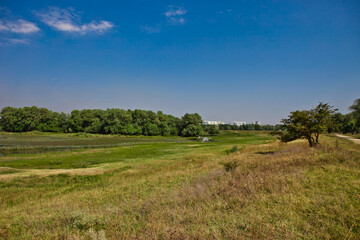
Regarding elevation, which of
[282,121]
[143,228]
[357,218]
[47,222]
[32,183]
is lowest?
[32,183]

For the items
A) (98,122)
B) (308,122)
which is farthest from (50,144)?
(308,122)

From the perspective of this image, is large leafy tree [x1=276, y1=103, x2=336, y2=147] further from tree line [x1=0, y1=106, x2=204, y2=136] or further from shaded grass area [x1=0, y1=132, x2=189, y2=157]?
tree line [x1=0, y1=106, x2=204, y2=136]

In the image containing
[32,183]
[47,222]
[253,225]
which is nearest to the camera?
[253,225]

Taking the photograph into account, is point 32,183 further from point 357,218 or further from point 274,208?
point 357,218

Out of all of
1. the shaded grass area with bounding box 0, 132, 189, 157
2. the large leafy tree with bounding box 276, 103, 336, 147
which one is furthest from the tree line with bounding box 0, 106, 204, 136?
the large leafy tree with bounding box 276, 103, 336, 147

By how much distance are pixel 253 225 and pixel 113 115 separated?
12101cm

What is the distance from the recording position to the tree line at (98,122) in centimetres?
11431

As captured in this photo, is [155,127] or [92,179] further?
[155,127]

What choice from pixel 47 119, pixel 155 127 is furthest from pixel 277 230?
pixel 47 119

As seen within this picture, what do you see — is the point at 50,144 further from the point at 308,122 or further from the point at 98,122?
the point at 308,122

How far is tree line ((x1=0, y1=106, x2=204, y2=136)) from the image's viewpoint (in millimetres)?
114312

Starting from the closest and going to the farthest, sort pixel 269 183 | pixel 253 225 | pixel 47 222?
pixel 253 225 < pixel 47 222 < pixel 269 183

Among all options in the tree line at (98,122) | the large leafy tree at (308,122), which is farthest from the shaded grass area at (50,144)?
the large leafy tree at (308,122)

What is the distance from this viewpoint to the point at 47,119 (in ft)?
407
